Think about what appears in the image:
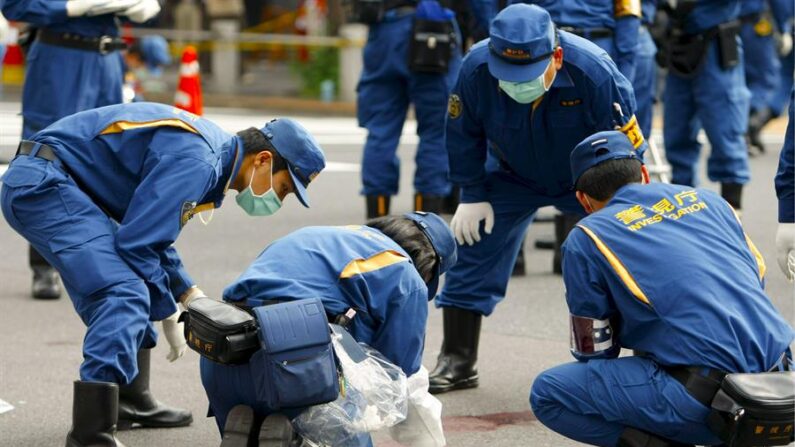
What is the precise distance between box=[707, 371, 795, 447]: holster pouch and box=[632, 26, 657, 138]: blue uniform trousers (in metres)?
4.94

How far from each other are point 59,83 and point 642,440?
4196 mm

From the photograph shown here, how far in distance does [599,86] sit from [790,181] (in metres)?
0.78

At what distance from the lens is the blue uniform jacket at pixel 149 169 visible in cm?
475

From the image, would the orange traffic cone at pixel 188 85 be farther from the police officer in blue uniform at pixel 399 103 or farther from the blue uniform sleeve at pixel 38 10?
the blue uniform sleeve at pixel 38 10

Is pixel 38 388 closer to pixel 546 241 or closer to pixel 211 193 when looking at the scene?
pixel 211 193

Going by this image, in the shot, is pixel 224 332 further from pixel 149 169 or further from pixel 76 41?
pixel 76 41

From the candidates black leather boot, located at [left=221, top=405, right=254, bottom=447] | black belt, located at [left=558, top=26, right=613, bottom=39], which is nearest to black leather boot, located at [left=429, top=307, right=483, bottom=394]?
black leather boot, located at [left=221, top=405, right=254, bottom=447]

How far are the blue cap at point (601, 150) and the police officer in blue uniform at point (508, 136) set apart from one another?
0.80m

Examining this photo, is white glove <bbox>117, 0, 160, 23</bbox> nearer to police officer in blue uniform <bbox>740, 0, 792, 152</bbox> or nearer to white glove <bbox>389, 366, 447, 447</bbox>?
white glove <bbox>389, 366, 447, 447</bbox>

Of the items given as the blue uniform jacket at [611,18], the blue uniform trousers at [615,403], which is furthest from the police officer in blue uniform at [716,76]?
the blue uniform trousers at [615,403]

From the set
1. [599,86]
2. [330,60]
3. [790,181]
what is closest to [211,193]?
[599,86]

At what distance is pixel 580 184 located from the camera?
190 inches

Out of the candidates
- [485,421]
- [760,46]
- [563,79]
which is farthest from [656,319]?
[760,46]

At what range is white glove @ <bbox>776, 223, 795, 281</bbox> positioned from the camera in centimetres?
558
